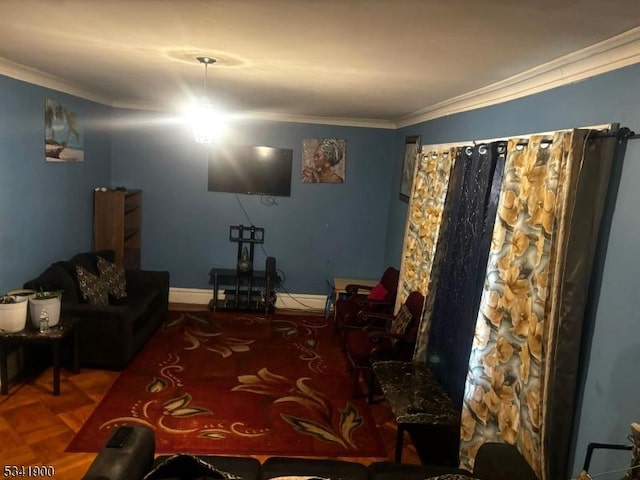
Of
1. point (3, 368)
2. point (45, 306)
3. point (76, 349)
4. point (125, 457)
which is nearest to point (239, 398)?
point (76, 349)

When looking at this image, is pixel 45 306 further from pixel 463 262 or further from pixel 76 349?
pixel 463 262

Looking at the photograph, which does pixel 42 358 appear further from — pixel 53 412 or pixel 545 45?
pixel 545 45

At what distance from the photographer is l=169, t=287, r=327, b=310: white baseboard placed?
242 inches

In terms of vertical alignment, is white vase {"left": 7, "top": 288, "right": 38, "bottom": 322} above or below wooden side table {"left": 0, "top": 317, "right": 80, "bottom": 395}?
above

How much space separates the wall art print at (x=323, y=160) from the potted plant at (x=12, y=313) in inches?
133

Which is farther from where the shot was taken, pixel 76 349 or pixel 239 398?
pixel 76 349

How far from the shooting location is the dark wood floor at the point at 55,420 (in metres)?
2.85

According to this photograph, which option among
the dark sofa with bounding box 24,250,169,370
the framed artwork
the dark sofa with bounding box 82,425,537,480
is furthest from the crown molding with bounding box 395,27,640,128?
the dark sofa with bounding box 24,250,169,370

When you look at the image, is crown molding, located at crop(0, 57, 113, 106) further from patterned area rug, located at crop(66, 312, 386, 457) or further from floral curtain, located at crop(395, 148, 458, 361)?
floral curtain, located at crop(395, 148, 458, 361)

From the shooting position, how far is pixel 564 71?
2.27 metres

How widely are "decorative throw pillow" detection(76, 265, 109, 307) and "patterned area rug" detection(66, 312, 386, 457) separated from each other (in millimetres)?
615

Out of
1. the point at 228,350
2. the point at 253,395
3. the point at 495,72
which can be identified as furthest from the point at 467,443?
the point at 228,350

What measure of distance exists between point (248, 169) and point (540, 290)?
426 centimetres

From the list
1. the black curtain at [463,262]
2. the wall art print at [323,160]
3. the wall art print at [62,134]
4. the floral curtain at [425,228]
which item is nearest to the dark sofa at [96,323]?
the wall art print at [62,134]
